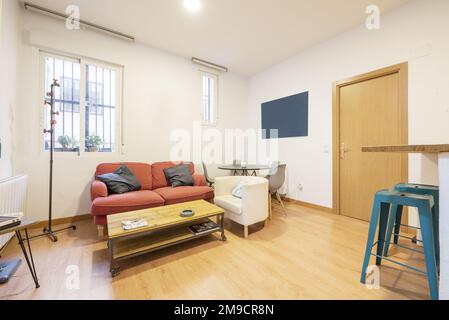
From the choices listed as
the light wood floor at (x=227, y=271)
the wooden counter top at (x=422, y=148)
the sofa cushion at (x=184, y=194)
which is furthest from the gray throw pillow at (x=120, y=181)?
the wooden counter top at (x=422, y=148)

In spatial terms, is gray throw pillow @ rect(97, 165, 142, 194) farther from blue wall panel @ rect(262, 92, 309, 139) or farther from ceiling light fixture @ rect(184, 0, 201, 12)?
blue wall panel @ rect(262, 92, 309, 139)

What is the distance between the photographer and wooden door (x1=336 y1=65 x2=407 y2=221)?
243 centimetres

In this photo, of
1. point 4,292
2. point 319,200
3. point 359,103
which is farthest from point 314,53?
point 4,292

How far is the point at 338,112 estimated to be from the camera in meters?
3.00

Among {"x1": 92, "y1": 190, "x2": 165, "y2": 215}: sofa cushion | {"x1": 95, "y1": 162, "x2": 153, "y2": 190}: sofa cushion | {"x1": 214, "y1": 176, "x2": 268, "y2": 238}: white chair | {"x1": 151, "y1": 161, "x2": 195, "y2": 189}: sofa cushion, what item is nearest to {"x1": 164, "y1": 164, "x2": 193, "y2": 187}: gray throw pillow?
{"x1": 151, "y1": 161, "x2": 195, "y2": 189}: sofa cushion

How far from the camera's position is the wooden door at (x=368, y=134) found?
7.96ft

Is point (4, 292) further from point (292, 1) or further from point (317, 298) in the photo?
point (292, 1)

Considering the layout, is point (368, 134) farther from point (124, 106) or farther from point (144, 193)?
point (124, 106)

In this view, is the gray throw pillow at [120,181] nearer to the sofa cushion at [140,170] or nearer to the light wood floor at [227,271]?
the sofa cushion at [140,170]

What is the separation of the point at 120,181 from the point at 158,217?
109cm

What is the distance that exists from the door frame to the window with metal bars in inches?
141

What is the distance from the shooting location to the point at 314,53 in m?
3.30

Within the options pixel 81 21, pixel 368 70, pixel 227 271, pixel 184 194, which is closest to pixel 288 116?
pixel 368 70

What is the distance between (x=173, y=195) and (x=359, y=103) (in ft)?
9.99
